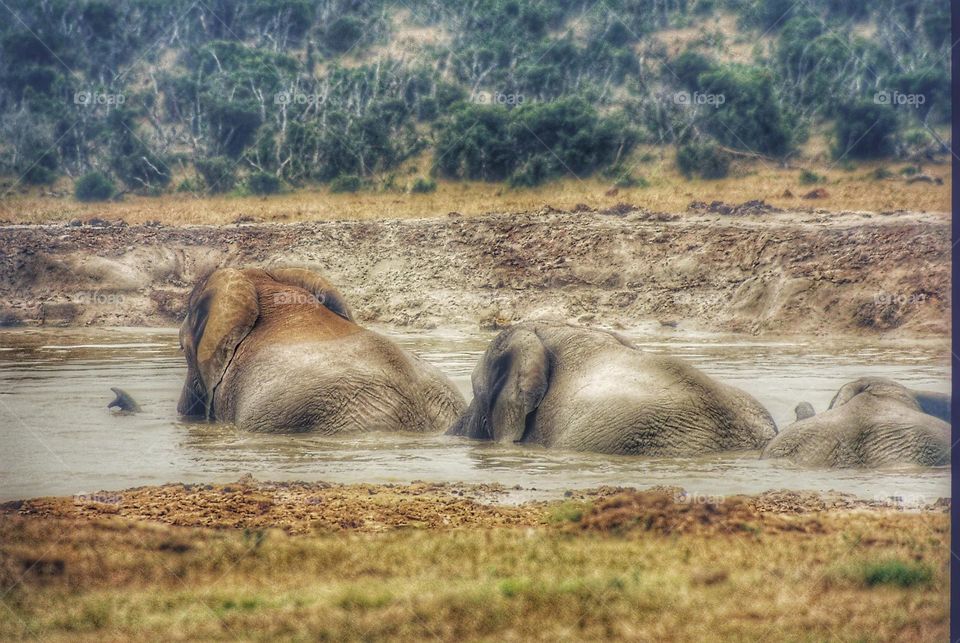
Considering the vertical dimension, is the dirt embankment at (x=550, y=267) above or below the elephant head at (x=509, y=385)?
below

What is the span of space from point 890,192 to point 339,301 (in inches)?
883

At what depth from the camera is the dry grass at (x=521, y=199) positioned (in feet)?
104

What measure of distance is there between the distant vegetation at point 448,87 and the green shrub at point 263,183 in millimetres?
48

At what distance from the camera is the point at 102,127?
4528 cm

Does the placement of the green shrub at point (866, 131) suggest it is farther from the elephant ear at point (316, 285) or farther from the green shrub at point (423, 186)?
the elephant ear at point (316, 285)

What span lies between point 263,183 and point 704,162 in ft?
43.0

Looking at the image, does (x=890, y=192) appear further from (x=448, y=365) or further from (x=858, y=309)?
(x=448, y=365)

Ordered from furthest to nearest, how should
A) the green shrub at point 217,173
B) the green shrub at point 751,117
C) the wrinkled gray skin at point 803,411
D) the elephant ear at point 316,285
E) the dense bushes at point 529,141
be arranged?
the green shrub at point 217,173 < the green shrub at point 751,117 < the dense bushes at point 529,141 < the elephant ear at point 316,285 < the wrinkled gray skin at point 803,411

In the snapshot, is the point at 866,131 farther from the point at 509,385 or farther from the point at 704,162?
the point at 509,385

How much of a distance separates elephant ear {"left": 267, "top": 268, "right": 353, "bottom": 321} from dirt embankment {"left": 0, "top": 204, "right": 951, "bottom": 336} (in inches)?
495

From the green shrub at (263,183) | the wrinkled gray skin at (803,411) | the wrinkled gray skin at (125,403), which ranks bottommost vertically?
the green shrub at (263,183)
